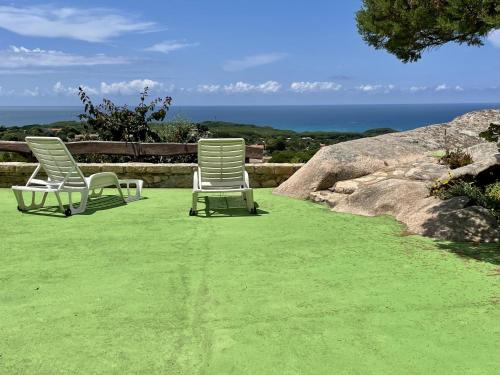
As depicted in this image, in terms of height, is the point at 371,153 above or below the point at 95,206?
above

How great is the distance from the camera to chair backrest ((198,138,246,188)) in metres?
7.67

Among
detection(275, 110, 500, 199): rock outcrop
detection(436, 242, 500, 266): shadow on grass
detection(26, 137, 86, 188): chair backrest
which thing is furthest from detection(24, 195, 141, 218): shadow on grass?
detection(436, 242, 500, 266): shadow on grass

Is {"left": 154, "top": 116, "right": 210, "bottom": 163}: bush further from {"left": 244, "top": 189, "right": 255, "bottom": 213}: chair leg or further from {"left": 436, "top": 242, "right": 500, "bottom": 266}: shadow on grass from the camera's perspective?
{"left": 436, "top": 242, "right": 500, "bottom": 266}: shadow on grass

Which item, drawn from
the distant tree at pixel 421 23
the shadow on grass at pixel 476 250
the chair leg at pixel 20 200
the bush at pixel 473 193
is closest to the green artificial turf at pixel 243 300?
the shadow on grass at pixel 476 250

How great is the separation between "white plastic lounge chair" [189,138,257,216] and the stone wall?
192 cm

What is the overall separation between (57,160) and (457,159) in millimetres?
5867

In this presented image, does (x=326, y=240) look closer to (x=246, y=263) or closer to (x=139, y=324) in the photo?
(x=246, y=263)

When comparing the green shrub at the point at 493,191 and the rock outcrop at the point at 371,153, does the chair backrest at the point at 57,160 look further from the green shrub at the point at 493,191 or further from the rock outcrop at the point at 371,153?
the green shrub at the point at 493,191

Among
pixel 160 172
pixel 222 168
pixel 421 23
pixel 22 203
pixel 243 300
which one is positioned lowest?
pixel 243 300

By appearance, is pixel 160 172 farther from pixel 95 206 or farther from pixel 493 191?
pixel 493 191

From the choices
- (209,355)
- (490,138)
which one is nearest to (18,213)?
(209,355)

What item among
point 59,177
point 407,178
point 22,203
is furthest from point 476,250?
point 22,203

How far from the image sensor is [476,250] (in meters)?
5.46

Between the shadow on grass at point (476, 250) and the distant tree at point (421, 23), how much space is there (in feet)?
6.57
